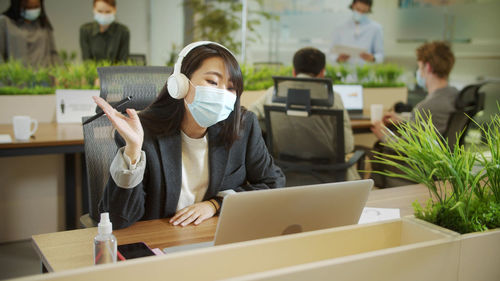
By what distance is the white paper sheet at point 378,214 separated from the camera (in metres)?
1.62

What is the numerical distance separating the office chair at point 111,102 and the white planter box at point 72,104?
4.37 ft

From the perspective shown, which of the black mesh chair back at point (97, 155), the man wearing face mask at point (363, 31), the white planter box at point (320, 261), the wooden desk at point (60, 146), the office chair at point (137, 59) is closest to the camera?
the white planter box at point (320, 261)

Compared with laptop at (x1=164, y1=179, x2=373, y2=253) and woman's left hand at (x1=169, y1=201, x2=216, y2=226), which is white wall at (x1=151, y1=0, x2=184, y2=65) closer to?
woman's left hand at (x1=169, y1=201, x2=216, y2=226)

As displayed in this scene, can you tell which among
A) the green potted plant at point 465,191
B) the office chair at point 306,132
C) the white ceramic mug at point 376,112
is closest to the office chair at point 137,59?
the office chair at point 306,132

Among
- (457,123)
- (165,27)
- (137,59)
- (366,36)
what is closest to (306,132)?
(457,123)

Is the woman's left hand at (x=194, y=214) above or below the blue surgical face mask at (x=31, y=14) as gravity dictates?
below

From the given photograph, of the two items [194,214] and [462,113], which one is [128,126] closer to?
[194,214]

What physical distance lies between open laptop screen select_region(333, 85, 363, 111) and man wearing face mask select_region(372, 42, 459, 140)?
0.91 meters

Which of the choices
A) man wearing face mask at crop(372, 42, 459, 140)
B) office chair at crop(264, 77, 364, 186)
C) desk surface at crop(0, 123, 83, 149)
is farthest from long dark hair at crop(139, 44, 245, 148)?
man wearing face mask at crop(372, 42, 459, 140)

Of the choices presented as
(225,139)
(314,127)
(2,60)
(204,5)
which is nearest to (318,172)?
(314,127)

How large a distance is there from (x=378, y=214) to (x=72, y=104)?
2.24 m

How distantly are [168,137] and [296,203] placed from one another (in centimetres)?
68

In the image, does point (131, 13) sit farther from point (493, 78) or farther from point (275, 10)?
point (493, 78)

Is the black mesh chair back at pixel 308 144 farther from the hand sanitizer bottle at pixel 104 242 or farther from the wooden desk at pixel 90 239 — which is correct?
the hand sanitizer bottle at pixel 104 242
